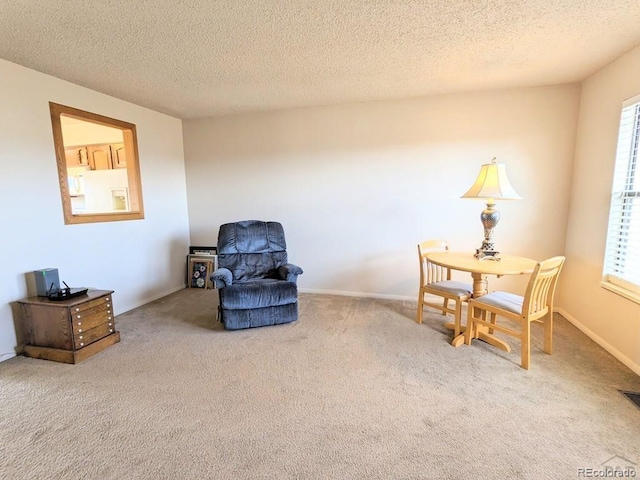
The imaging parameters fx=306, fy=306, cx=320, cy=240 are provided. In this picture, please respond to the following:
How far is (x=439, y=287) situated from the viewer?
9.55 feet

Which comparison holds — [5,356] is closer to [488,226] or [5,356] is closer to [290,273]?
[290,273]

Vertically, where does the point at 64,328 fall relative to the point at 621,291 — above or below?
below

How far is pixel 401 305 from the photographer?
3.65 metres

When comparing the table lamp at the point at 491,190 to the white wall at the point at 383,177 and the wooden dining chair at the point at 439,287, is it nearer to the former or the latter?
the wooden dining chair at the point at 439,287

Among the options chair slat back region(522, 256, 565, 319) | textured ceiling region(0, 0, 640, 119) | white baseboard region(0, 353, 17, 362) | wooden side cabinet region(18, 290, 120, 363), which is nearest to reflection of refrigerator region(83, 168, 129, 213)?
textured ceiling region(0, 0, 640, 119)

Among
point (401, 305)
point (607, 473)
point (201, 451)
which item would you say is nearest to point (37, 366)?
point (201, 451)

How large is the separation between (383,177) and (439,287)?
1.53 m

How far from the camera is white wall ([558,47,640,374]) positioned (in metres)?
2.35

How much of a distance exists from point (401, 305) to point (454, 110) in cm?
232

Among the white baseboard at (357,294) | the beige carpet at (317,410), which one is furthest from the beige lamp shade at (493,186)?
the white baseboard at (357,294)

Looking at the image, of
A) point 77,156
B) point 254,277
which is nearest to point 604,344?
point 254,277

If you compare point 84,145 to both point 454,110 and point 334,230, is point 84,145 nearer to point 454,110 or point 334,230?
point 334,230

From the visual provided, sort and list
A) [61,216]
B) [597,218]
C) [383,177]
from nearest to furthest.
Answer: [597,218]
[61,216]
[383,177]
